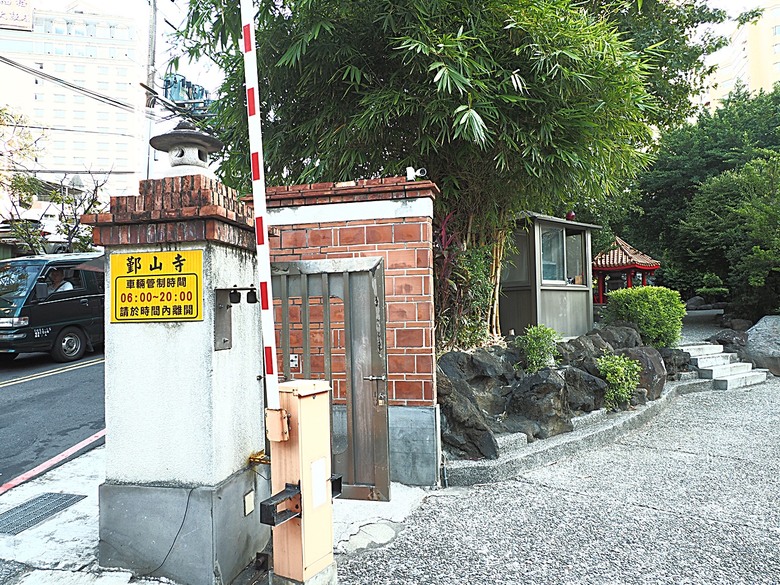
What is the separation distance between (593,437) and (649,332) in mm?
4837

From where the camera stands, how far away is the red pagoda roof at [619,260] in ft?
49.3

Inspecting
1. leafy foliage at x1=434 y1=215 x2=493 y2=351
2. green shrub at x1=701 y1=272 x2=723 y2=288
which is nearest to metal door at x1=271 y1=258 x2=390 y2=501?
leafy foliage at x1=434 y1=215 x2=493 y2=351

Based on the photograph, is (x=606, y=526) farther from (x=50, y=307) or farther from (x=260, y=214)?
(x=50, y=307)

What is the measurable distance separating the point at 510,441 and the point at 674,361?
5.17 m

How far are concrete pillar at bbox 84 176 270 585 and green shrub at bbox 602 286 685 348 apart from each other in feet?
27.0

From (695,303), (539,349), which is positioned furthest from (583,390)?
(695,303)

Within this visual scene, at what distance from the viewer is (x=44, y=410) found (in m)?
6.52

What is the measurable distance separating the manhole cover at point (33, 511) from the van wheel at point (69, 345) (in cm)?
709

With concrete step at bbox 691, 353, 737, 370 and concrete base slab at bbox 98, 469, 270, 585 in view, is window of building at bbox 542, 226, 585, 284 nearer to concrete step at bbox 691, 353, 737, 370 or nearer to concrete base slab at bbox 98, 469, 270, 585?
concrete step at bbox 691, 353, 737, 370

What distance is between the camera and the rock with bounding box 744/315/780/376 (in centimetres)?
973

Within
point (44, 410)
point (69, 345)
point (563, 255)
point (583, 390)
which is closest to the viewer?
point (583, 390)

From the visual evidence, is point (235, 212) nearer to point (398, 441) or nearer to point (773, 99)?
point (398, 441)

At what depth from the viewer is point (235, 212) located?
283 centimetres

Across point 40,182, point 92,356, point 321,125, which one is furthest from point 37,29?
point 321,125
